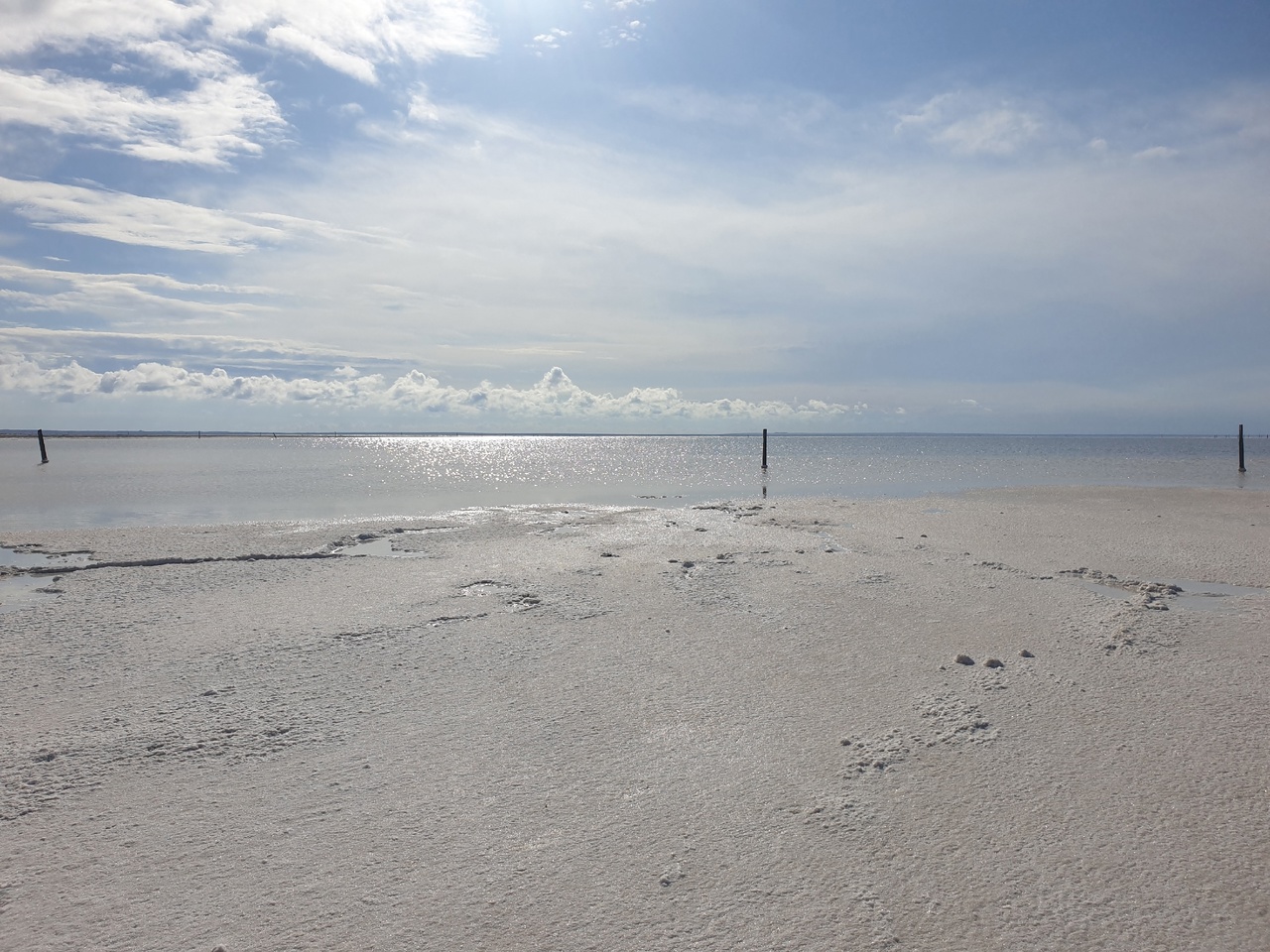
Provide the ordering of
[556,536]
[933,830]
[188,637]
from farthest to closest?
[556,536], [188,637], [933,830]

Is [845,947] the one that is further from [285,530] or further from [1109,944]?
[285,530]

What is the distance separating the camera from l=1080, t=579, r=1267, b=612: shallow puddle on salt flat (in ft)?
29.5

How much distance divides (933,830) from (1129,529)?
48.2ft

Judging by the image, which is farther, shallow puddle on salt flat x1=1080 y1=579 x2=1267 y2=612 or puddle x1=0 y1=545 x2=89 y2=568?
puddle x1=0 y1=545 x2=89 y2=568

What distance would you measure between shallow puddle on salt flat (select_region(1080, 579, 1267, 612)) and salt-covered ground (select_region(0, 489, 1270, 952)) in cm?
13

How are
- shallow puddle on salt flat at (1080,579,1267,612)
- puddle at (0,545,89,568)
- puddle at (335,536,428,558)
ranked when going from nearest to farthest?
shallow puddle on salt flat at (1080,579,1267,612) → puddle at (0,545,89,568) → puddle at (335,536,428,558)

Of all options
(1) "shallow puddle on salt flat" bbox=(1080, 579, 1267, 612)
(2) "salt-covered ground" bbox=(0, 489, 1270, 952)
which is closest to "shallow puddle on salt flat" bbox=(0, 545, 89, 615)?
(2) "salt-covered ground" bbox=(0, 489, 1270, 952)

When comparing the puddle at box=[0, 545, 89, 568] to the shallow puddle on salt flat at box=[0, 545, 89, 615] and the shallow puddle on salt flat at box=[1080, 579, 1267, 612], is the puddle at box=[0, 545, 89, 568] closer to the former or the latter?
the shallow puddle on salt flat at box=[0, 545, 89, 615]

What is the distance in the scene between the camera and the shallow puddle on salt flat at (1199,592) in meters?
9.00

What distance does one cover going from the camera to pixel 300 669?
666 centimetres

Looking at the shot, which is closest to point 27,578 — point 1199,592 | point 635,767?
point 635,767

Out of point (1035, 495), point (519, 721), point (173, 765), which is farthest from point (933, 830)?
point (1035, 495)

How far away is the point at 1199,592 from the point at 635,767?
909cm

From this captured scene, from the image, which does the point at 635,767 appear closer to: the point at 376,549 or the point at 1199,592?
the point at 1199,592
